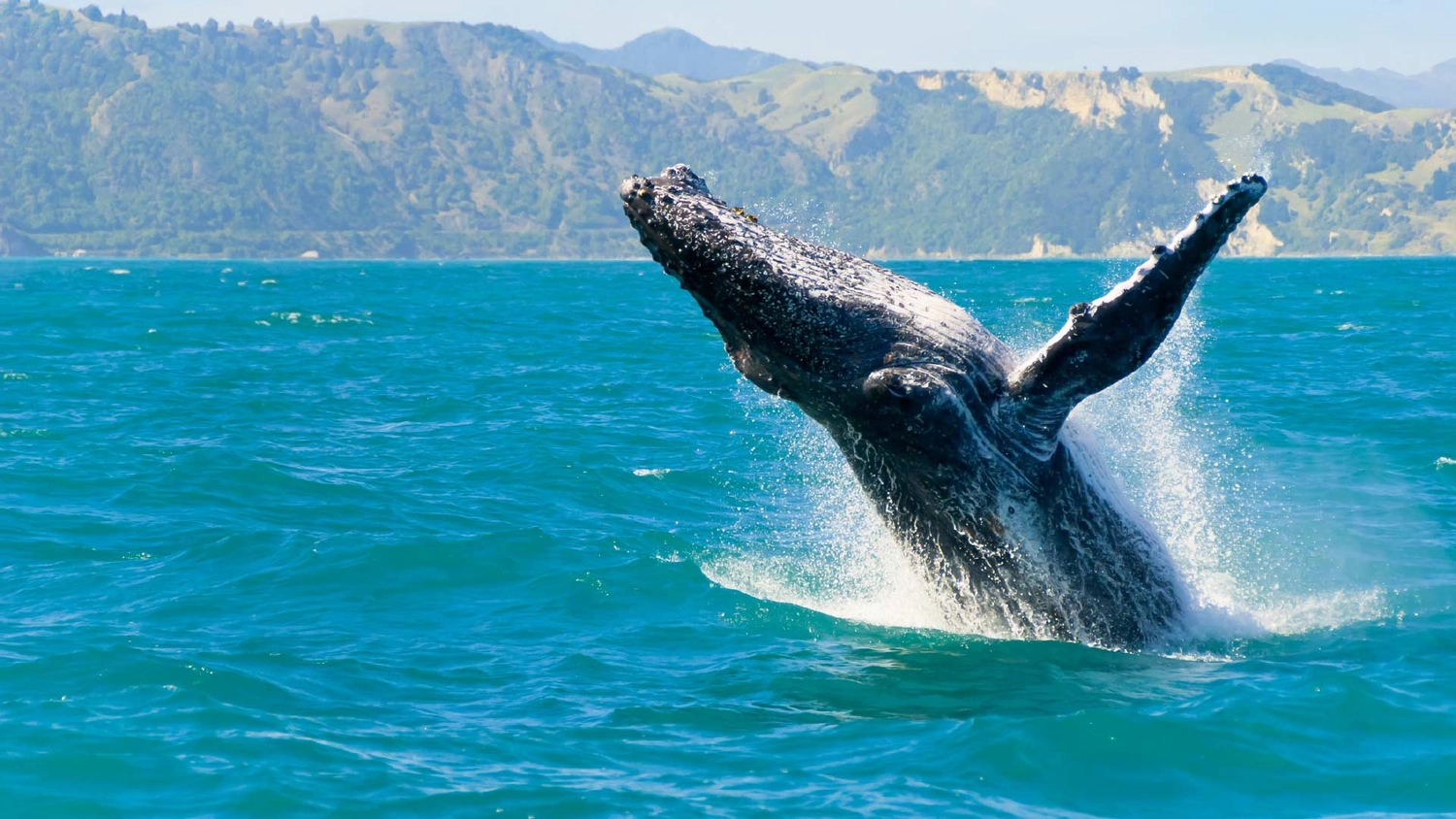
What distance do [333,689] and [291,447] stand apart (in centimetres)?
1118

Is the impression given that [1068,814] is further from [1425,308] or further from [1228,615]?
[1425,308]

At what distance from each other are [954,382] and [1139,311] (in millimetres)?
1143

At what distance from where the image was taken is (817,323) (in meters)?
8.73

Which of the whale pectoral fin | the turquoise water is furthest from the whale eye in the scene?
the turquoise water

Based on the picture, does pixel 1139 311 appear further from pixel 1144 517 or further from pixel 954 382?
pixel 1144 517

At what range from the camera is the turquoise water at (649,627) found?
26.5ft

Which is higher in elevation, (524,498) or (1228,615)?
(1228,615)

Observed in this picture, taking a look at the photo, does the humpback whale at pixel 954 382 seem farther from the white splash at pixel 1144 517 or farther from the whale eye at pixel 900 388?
the white splash at pixel 1144 517

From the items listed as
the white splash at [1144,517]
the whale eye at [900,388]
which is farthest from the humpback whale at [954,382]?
the white splash at [1144,517]

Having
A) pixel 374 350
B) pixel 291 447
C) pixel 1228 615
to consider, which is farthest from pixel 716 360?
pixel 1228 615

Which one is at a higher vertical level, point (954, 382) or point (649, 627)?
point (954, 382)

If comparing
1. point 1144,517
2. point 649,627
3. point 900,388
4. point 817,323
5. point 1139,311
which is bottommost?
point 649,627

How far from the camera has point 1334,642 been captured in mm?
10742

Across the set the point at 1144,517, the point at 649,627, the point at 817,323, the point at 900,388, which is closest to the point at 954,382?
the point at 900,388
